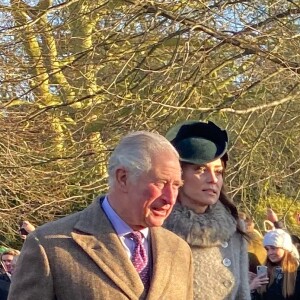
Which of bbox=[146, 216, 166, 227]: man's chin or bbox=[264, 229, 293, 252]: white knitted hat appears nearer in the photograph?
bbox=[146, 216, 166, 227]: man's chin

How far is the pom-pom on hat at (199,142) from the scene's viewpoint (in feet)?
12.7

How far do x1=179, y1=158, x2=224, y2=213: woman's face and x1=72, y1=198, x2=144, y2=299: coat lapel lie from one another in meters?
0.72

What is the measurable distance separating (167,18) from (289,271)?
2.88 meters

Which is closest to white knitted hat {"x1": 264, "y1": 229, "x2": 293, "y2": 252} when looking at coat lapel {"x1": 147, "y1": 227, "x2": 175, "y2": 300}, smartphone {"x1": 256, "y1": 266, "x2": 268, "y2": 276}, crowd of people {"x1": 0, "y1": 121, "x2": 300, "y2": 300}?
smartphone {"x1": 256, "y1": 266, "x2": 268, "y2": 276}

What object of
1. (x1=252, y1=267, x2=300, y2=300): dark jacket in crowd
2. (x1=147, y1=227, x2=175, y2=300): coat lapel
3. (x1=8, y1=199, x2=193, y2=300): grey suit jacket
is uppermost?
(x1=8, y1=199, x2=193, y2=300): grey suit jacket

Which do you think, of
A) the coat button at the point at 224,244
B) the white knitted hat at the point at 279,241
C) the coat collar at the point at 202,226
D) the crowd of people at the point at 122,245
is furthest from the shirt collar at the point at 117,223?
the white knitted hat at the point at 279,241

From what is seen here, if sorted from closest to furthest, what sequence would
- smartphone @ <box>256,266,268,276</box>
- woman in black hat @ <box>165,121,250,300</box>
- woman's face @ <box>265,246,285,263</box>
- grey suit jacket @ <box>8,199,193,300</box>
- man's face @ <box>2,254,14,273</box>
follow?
grey suit jacket @ <box>8,199,193,300</box>, woman in black hat @ <box>165,121,250,300</box>, smartphone @ <box>256,266,268,276</box>, woman's face @ <box>265,246,285,263</box>, man's face @ <box>2,254,14,273</box>

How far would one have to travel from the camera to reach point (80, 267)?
123 inches

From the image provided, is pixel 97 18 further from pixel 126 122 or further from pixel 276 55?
pixel 276 55

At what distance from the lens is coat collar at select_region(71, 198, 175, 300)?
312 cm

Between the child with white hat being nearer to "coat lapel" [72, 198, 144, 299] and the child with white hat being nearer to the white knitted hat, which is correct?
the white knitted hat

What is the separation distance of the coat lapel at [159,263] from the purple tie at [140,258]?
3 centimetres

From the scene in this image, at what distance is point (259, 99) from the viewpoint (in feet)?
29.0

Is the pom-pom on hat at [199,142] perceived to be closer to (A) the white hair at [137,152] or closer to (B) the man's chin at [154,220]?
(A) the white hair at [137,152]
